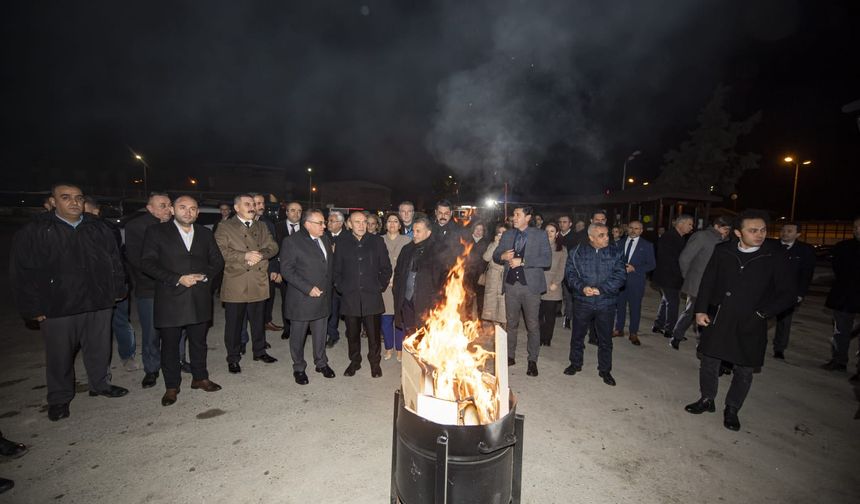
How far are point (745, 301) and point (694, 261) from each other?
300cm

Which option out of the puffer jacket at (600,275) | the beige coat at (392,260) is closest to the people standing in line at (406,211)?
the beige coat at (392,260)

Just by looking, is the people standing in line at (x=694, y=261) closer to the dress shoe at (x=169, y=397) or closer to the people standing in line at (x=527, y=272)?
the people standing in line at (x=527, y=272)

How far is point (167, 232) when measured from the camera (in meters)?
4.31

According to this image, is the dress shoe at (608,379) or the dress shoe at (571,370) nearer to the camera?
the dress shoe at (608,379)

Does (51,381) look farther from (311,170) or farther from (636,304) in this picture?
(311,170)

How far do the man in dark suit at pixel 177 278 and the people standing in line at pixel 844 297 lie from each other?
334 inches

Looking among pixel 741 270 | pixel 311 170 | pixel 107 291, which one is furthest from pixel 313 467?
pixel 311 170

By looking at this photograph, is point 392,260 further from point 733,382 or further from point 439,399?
point 733,382

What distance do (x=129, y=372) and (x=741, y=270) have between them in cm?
753

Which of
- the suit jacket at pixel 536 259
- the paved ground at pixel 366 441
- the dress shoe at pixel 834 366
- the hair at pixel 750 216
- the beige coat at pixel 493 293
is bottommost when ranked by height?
the paved ground at pixel 366 441

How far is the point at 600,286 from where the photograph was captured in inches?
199

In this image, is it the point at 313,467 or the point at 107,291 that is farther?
the point at 107,291

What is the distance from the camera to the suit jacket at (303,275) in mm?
4832

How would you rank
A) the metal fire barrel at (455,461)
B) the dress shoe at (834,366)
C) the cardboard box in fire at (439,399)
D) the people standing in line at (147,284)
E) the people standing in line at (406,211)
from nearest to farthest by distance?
the metal fire barrel at (455,461)
the cardboard box in fire at (439,399)
the people standing in line at (147,284)
the dress shoe at (834,366)
the people standing in line at (406,211)
